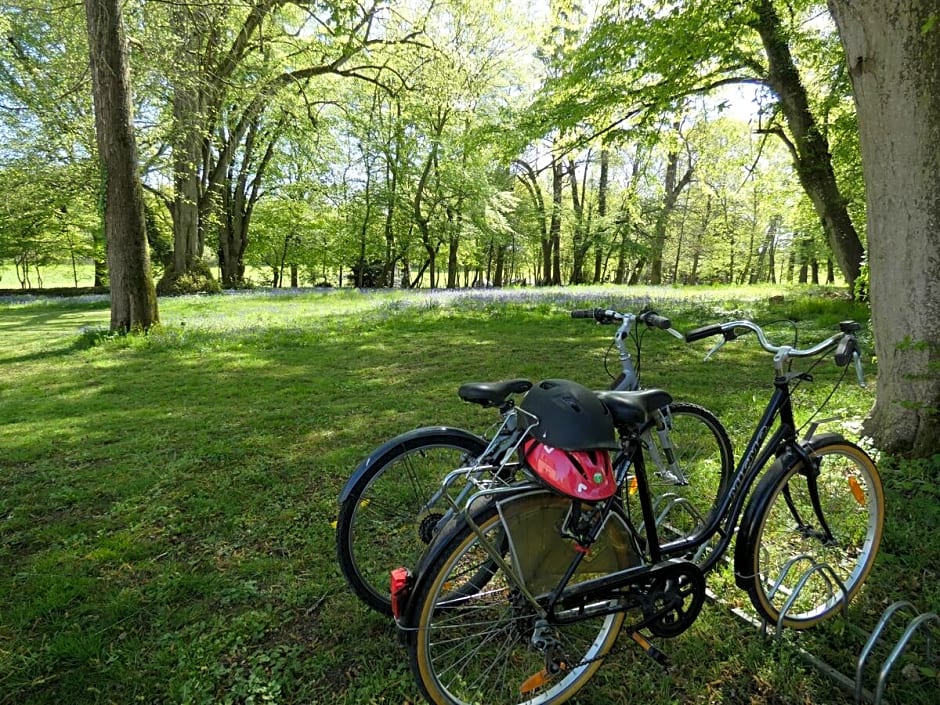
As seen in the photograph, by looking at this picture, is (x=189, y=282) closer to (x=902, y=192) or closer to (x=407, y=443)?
(x=407, y=443)

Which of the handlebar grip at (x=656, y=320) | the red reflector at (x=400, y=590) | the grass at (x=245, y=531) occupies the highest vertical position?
the handlebar grip at (x=656, y=320)

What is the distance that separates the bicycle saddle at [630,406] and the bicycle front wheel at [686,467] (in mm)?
371

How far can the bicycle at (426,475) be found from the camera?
2.17 m

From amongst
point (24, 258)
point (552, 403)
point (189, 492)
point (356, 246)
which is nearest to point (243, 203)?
point (356, 246)

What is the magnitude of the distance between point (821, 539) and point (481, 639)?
65.5 inches

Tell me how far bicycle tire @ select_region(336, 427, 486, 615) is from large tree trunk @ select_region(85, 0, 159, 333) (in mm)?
7842

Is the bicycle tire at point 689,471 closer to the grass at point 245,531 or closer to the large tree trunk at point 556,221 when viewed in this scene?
A: the grass at point 245,531

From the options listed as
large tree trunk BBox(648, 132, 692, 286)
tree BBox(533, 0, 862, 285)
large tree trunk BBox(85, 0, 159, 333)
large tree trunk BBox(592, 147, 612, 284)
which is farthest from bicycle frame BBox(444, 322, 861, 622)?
large tree trunk BBox(592, 147, 612, 284)

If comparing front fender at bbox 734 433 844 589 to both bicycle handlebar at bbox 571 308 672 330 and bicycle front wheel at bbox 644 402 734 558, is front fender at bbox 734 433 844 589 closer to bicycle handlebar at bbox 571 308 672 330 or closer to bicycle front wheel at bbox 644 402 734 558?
bicycle front wheel at bbox 644 402 734 558

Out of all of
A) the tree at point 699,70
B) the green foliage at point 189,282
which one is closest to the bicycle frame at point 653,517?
the tree at point 699,70

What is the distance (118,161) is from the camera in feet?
25.5

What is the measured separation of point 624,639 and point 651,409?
3.59 ft

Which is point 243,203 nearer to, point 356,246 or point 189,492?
point 356,246

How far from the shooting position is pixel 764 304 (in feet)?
41.7
